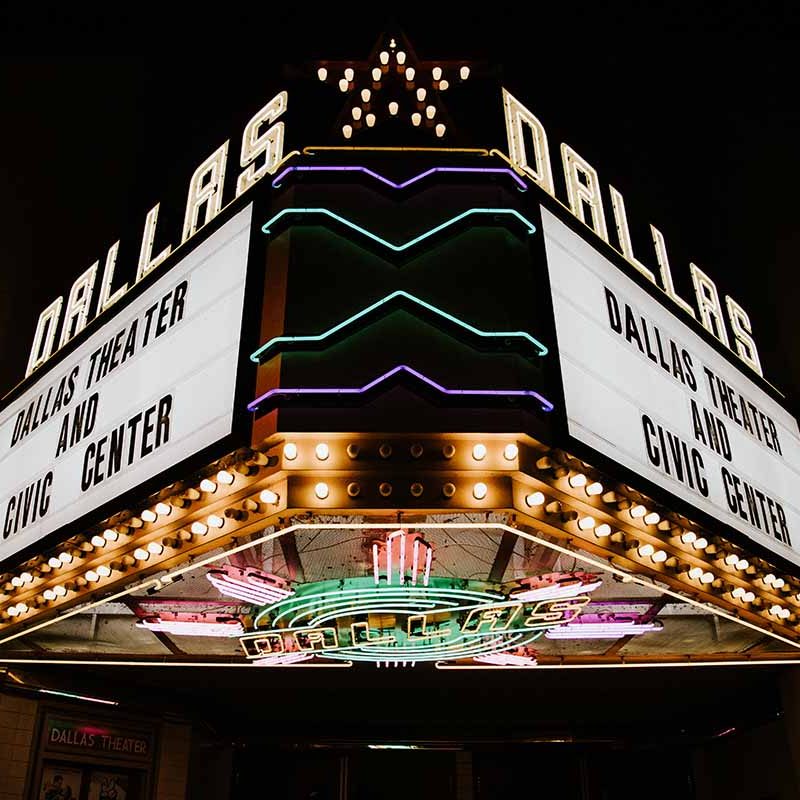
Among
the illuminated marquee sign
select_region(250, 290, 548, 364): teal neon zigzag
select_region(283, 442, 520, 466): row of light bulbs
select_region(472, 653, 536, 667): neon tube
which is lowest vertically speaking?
select_region(472, 653, 536, 667): neon tube

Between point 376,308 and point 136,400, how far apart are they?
1955 mm

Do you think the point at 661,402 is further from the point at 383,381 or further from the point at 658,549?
the point at 383,381

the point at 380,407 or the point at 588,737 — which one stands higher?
the point at 380,407

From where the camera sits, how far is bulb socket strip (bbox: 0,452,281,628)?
430cm

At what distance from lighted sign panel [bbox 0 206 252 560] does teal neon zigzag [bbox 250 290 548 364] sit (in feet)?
0.95

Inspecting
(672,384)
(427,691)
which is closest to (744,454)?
(672,384)

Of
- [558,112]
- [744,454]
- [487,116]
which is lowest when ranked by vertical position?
[744,454]

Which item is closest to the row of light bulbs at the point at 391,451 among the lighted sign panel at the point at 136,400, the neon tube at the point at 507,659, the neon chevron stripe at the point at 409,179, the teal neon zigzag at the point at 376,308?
the lighted sign panel at the point at 136,400

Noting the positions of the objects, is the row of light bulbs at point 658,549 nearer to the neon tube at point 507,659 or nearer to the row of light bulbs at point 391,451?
the row of light bulbs at point 391,451

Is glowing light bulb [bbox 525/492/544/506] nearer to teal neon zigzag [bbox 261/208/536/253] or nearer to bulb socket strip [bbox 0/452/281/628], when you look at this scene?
bulb socket strip [bbox 0/452/281/628]

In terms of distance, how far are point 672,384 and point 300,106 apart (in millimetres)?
3600

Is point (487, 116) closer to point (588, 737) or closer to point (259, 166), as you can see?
point (259, 166)

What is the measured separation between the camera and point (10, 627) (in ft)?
21.2

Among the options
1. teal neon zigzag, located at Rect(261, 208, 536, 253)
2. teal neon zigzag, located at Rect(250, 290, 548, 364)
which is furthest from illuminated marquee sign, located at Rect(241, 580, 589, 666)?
teal neon zigzag, located at Rect(261, 208, 536, 253)
